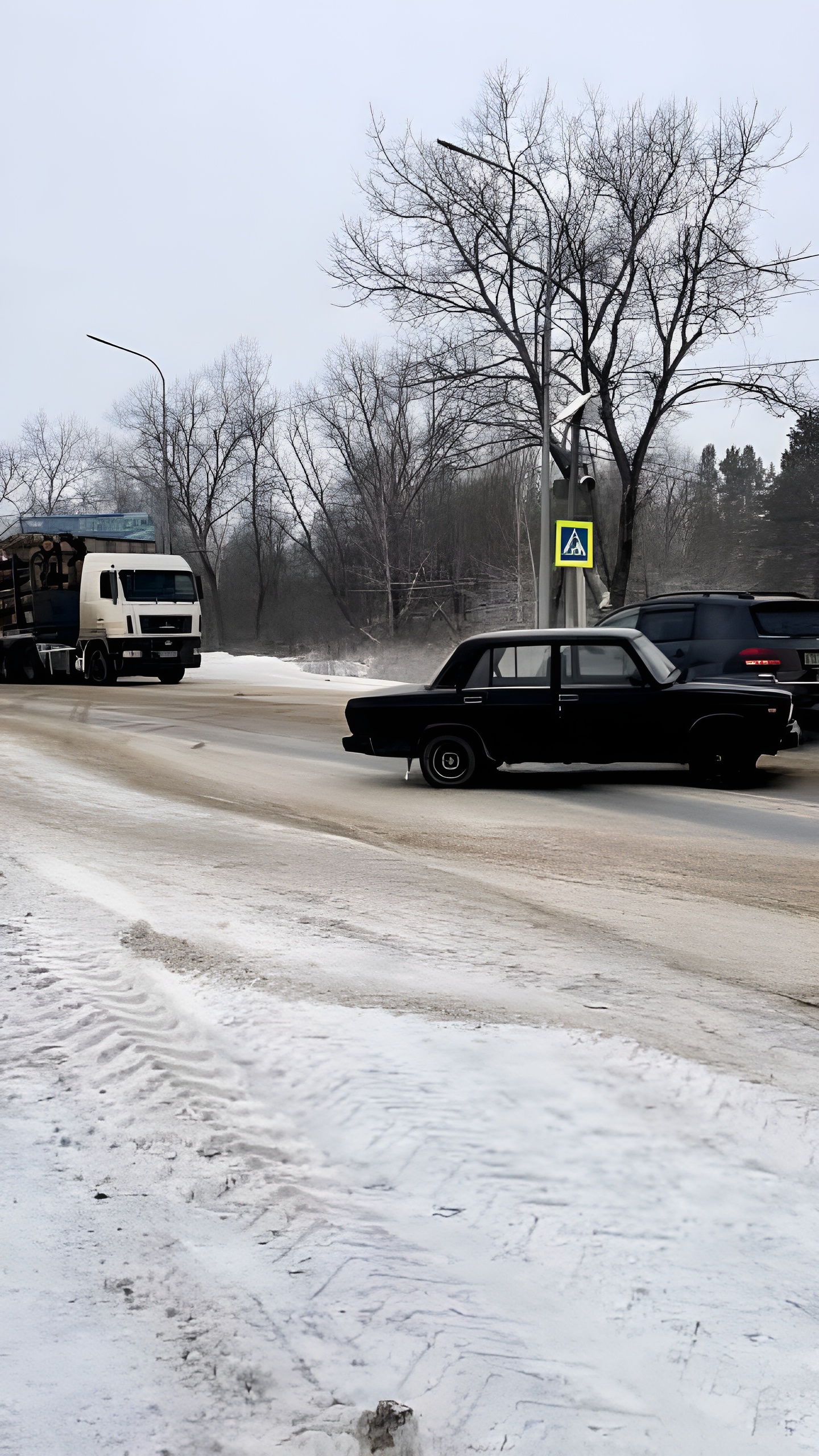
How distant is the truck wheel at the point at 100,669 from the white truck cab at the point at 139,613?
0.02 metres

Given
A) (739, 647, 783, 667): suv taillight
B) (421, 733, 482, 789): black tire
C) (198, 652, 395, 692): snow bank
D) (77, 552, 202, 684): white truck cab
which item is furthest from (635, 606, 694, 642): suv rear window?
(77, 552, 202, 684): white truck cab

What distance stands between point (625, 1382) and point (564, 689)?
8001mm

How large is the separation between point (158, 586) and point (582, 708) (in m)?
19.0

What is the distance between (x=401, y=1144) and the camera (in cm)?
320

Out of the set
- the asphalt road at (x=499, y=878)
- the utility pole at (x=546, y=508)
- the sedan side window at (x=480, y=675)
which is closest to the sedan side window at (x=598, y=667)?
the sedan side window at (x=480, y=675)

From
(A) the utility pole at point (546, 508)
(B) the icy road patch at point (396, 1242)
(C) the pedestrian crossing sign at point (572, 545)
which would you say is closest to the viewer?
(B) the icy road patch at point (396, 1242)

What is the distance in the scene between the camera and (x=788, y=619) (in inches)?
497

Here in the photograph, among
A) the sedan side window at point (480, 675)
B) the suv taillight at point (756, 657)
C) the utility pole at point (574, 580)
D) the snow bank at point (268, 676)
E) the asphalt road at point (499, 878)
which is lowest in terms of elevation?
the asphalt road at point (499, 878)

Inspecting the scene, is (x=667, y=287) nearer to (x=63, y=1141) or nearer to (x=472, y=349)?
(x=472, y=349)

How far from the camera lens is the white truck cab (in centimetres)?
2717

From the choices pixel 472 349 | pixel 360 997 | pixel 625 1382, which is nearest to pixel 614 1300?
pixel 625 1382

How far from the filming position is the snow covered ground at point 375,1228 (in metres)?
2.17

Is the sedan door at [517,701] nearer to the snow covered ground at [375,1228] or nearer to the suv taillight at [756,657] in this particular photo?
the suv taillight at [756,657]

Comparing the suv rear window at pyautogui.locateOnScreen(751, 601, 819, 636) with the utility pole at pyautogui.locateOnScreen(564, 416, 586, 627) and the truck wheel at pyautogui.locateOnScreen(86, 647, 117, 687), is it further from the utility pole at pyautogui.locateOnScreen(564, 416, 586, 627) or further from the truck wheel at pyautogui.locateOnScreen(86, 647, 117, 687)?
the truck wheel at pyautogui.locateOnScreen(86, 647, 117, 687)
